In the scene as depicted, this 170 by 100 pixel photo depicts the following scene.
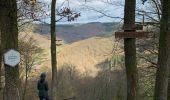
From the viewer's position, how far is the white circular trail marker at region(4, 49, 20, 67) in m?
16.9

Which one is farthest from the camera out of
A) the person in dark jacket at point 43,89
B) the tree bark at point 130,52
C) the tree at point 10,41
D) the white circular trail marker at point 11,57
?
the person in dark jacket at point 43,89

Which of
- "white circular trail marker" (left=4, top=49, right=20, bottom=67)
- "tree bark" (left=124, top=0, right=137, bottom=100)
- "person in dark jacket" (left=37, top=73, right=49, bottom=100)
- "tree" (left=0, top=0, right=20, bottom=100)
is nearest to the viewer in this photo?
"white circular trail marker" (left=4, top=49, right=20, bottom=67)

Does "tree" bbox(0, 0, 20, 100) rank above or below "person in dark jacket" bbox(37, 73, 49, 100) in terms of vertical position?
above

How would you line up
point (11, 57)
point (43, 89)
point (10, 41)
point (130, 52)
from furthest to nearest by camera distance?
point (43, 89) < point (130, 52) < point (10, 41) < point (11, 57)

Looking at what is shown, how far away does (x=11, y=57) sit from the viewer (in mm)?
16953

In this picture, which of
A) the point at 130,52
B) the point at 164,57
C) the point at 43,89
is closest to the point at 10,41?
the point at 130,52

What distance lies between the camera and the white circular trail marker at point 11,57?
665 inches

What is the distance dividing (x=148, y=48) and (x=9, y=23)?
21.4 m

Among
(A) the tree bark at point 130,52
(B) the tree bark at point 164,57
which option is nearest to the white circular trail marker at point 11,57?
(A) the tree bark at point 130,52

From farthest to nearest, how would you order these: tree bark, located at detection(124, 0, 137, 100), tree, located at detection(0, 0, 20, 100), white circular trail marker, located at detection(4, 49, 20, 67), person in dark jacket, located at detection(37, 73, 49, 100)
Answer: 1. person in dark jacket, located at detection(37, 73, 49, 100)
2. tree bark, located at detection(124, 0, 137, 100)
3. tree, located at detection(0, 0, 20, 100)
4. white circular trail marker, located at detection(4, 49, 20, 67)

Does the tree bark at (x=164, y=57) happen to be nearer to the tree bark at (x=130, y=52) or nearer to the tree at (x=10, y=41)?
the tree bark at (x=130, y=52)

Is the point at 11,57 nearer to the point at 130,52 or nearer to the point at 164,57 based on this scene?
the point at 130,52

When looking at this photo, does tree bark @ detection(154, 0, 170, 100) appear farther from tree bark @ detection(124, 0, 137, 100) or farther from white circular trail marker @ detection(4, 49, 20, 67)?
white circular trail marker @ detection(4, 49, 20, 67)

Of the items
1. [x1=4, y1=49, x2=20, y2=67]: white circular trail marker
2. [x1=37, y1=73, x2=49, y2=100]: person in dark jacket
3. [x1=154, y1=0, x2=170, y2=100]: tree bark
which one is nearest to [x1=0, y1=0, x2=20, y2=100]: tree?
[x1=4, y1=49, x2=20, y2=67]: white circular trail marker
